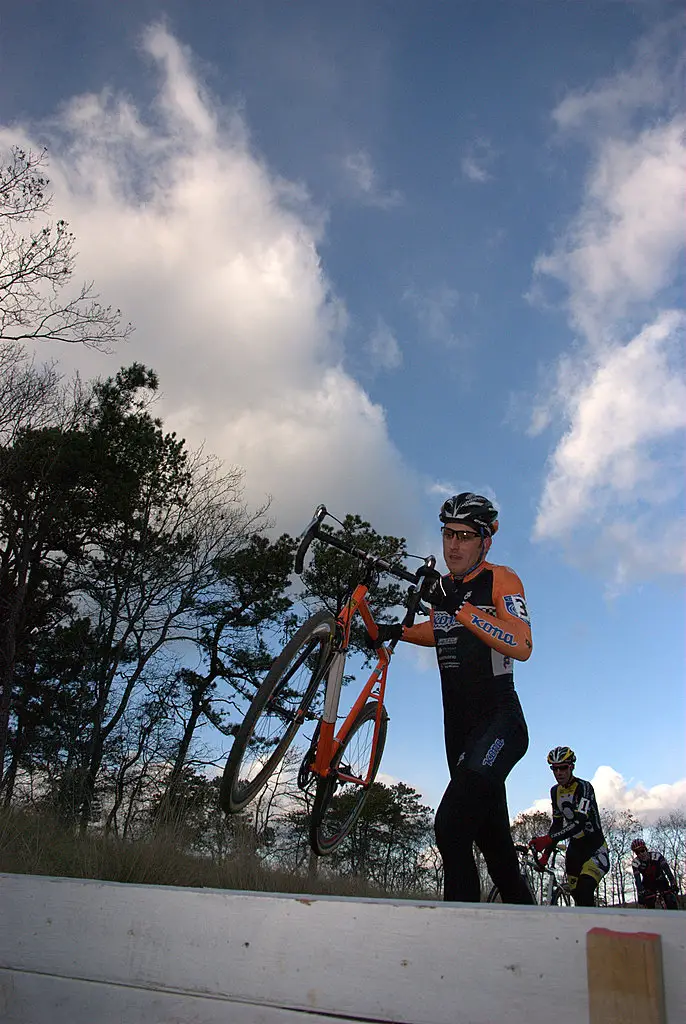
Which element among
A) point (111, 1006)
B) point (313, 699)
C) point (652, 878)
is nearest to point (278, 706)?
point (313, 699)

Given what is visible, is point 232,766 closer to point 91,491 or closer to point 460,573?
point 460,573

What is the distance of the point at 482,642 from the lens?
3867 mm

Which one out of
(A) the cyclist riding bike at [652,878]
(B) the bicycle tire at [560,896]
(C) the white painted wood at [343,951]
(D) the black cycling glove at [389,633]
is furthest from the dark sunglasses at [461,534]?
(A) the cyclist riding bike at [652,878]

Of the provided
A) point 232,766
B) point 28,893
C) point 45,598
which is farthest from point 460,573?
point 45,598

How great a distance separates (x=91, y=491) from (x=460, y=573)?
14.9m

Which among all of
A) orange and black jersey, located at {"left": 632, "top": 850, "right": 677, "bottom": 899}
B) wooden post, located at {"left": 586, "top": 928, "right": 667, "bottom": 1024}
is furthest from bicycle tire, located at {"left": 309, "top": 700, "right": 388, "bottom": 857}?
orange and black jersey, located at {"left": 632, "top": 850, "right": 677, "bottom": 899}

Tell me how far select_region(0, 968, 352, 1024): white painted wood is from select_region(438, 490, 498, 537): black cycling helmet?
2.87m

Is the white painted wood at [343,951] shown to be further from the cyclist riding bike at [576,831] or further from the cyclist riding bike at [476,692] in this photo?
the cyclist riding bike at [576,831]

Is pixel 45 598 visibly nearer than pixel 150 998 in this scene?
No

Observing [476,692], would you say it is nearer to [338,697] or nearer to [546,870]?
[338,697]

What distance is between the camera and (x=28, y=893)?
202 cm

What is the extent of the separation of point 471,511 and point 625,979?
9.80 ft

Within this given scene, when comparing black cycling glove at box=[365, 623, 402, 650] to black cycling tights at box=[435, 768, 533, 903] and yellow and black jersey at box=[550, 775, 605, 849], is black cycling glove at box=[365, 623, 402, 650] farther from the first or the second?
yellow and black jersey at box=[550, 775, 605, 849]

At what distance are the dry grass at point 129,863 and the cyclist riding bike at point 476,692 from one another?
207 cm
